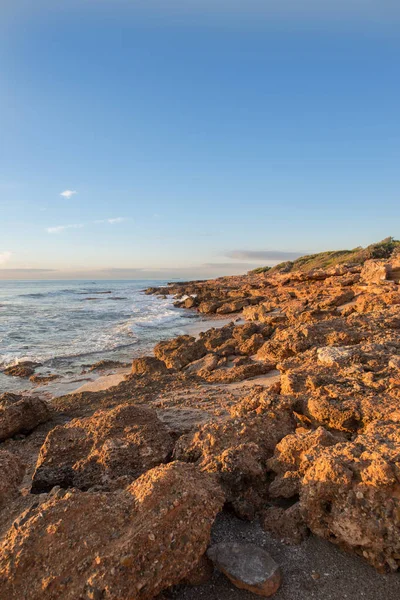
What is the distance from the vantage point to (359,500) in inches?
104

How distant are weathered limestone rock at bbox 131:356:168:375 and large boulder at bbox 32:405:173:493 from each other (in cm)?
506

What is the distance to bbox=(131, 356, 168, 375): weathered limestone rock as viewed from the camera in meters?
9.43

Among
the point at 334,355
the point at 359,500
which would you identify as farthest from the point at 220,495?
the point at 334,355

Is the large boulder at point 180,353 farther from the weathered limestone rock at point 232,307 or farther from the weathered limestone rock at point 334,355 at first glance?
the weathered limestone rock at point 232,307

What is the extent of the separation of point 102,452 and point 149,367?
19.7 feet

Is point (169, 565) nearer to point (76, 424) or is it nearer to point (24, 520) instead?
point (24, 520)

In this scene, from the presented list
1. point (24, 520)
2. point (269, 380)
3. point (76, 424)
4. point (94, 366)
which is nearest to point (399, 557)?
point (24, 520)

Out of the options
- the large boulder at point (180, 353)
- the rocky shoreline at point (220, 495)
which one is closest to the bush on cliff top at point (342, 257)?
the large boulder at point (180, 353)

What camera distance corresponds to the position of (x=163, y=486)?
2.65m

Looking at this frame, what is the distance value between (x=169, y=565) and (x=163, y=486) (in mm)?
494

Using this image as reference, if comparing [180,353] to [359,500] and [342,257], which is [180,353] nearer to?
[359,500]

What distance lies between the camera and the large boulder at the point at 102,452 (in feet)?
11.4

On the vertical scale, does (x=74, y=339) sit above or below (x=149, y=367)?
below

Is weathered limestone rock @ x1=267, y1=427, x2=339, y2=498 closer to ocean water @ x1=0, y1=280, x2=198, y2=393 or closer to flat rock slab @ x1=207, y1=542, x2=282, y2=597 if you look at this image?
flat rock slab @ x1=207, y1=542, x2=282, y2=597
